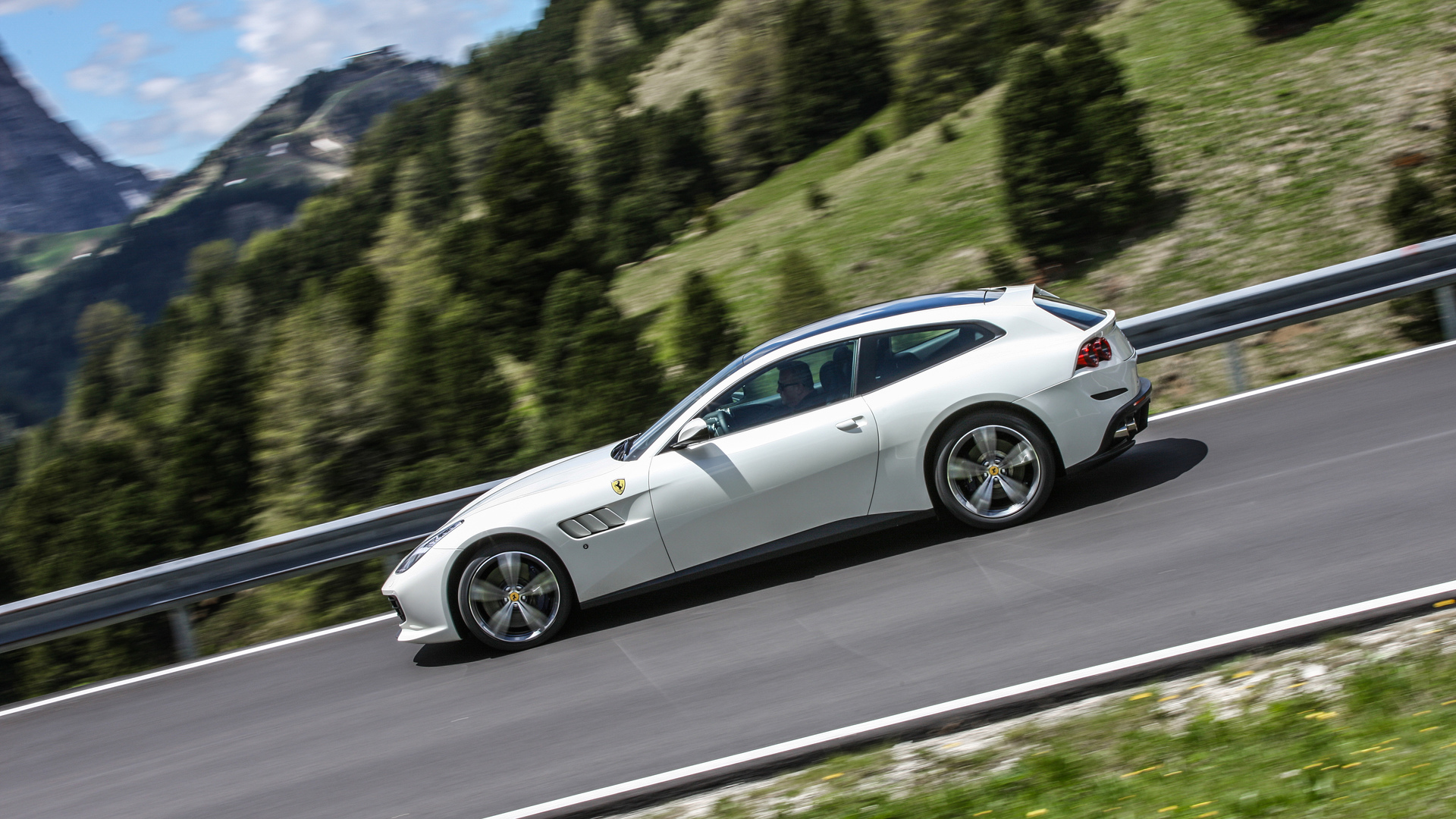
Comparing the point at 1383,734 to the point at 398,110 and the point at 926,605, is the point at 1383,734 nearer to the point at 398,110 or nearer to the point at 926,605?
the point at 926,605

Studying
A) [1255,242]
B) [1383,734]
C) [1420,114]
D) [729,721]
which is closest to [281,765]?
[729,721]

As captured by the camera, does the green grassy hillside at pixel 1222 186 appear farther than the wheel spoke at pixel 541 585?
Yes

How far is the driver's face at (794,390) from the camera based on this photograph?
6789mm

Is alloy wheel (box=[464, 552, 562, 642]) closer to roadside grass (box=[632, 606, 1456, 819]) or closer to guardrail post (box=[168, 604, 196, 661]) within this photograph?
roadside grass (box=[632, 606, 1456, 819])

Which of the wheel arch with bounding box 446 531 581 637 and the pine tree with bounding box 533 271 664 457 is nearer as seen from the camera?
the wheel arch with bounding box 446 531 581 637

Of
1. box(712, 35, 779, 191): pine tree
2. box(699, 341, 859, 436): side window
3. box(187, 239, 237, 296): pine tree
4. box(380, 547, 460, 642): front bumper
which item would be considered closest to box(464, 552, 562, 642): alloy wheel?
box(380, 547, 460, 642): front bumper

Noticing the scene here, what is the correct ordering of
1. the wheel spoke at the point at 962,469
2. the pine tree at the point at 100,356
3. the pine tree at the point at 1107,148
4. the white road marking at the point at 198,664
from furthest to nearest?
the pine tree at the point at 100,356, the pine tree at the point at 1107,148, the white road marking at the point at 198,664, the wheel spoke at the point at 962,469

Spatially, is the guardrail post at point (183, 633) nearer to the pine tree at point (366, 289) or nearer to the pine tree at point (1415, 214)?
the pine tree at point (1415, 214)

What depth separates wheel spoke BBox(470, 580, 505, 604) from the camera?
6.83m

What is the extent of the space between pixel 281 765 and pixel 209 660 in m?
2.93

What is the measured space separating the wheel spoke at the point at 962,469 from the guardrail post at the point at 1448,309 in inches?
219

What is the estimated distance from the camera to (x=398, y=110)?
124688 millimetres

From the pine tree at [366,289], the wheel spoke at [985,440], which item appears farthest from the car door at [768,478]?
the pine tree at [366,289]

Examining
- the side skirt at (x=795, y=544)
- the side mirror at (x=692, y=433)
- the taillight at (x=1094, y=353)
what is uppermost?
the side mirror at (x=692, y=433)
